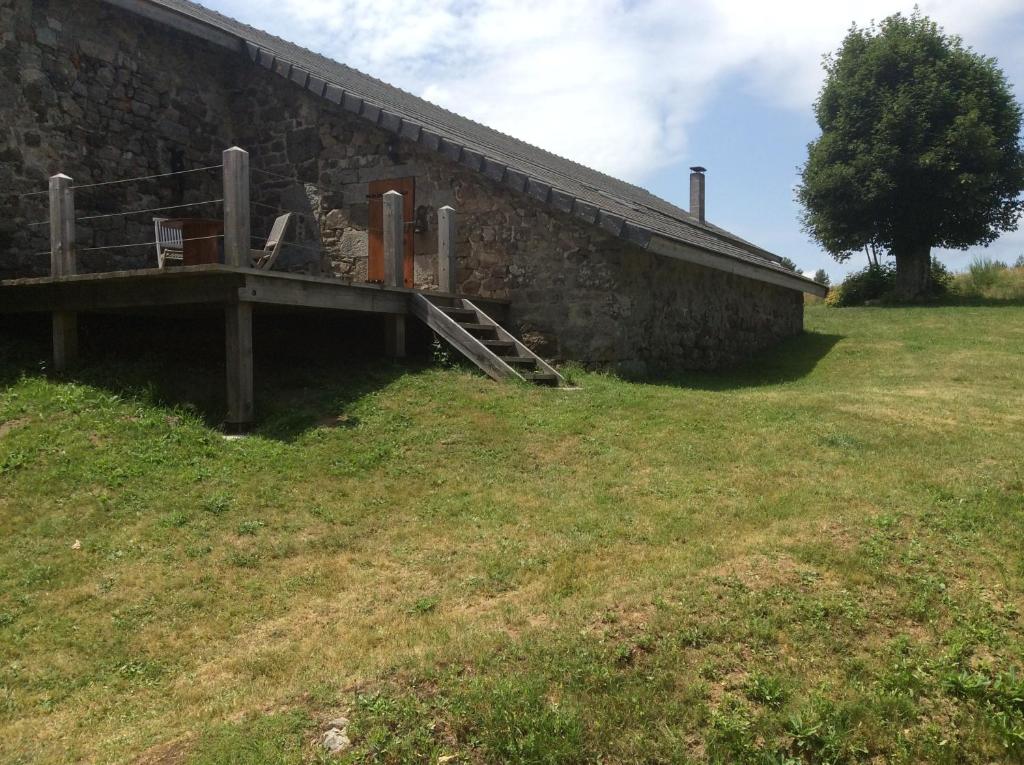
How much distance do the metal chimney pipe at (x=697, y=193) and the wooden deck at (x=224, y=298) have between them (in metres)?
15.0

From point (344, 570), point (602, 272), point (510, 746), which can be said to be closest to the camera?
point (510, 746)

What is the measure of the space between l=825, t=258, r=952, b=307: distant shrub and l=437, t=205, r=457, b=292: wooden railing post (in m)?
18.0

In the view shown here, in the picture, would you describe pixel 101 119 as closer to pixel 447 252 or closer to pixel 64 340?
pixel 64 340

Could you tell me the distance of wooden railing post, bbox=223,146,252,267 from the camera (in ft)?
24.5

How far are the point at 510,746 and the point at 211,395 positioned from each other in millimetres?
5981

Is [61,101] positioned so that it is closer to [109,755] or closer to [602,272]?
[602,272]

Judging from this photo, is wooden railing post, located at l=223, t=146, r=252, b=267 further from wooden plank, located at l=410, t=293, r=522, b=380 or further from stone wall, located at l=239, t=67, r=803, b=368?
stone wall, located at l=239, t=67, r=803, b=368

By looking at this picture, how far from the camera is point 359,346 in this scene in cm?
1035

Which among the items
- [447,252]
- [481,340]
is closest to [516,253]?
[447,252]

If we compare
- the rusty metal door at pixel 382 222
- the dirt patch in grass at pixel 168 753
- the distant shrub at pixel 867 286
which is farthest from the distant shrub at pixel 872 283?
the dirt patch in grass at pixel 168 753

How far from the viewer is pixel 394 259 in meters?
9.41

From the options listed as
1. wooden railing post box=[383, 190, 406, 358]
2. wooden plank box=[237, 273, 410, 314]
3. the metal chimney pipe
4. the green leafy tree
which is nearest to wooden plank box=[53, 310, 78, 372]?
wooden plank box=[237, 273, 410, 314]

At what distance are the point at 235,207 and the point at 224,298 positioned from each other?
2.85 feet

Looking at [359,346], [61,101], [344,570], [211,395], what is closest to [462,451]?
[344,570]
